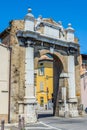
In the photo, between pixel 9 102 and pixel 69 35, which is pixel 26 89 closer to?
pixel 9 102

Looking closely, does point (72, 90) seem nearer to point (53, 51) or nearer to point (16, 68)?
point (53, 51)

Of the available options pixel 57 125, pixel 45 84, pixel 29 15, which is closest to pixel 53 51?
pixel 29 15

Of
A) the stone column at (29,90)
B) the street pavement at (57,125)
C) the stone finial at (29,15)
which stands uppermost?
the stone finial at (29,15)

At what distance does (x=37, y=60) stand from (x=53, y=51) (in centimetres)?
222

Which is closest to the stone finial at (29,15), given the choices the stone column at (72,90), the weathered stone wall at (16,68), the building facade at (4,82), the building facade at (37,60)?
the building facade at (37,60)

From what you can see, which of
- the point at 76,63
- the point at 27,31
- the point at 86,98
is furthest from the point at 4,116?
the point at 86,98

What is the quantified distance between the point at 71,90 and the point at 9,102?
7.04m

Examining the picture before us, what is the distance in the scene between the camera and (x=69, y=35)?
2597 centimetres

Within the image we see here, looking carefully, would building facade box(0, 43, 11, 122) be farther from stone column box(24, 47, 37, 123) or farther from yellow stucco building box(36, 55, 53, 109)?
yellow stucco building box(36, 55, 53, 109)

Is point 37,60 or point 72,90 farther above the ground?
point 37,60

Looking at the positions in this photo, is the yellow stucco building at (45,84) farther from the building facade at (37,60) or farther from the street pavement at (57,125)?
the street pavement at (57,125)

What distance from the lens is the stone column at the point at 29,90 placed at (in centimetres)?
2075

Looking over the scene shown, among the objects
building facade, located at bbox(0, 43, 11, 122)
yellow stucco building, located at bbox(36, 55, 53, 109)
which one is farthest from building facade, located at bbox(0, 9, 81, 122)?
yellow stucco building, located at bbox(36, 55, 53, 109)

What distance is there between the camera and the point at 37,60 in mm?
23031
